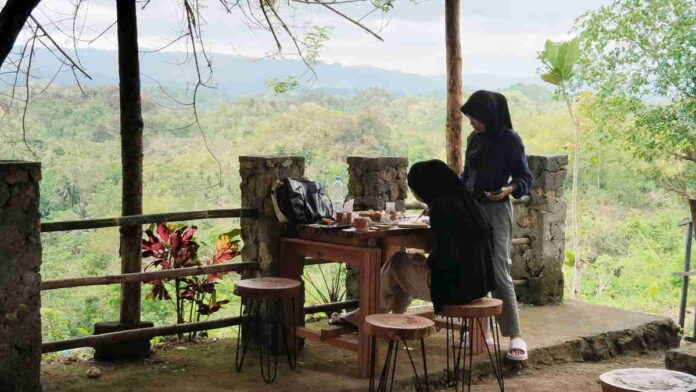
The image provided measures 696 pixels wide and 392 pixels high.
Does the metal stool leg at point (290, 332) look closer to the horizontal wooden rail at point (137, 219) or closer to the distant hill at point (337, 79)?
the horizontal wooden rail at point (137, 219)

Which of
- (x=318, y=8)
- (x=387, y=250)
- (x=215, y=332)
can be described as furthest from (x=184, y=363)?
(x=215, y=332)

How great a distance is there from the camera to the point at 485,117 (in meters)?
4.68

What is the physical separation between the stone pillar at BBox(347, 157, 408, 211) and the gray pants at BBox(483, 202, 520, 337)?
1183 mm

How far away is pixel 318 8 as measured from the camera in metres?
6.47

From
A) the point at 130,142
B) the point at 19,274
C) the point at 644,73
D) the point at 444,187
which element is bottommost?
the point at 19,274

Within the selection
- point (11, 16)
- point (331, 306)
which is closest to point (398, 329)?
point (331, 306)

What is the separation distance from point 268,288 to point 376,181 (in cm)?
166

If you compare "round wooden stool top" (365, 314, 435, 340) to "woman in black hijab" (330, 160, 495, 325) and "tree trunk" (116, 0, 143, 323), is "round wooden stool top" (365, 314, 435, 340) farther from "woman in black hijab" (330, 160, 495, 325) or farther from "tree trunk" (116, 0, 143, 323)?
"tree trunk" (116, 0, 143, 323)

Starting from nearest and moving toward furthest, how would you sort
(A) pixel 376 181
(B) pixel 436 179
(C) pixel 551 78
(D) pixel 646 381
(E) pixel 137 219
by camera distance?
(D) pixel 646 381, (B) pixel 436 179, (E) pixel 137 219, (A) pixel 376 181, (C) pixel 551 78

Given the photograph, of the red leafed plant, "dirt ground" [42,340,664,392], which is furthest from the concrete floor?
the red leafed plant

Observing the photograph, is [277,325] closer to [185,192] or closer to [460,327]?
[460,327]

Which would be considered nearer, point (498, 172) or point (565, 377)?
point (498, 172)

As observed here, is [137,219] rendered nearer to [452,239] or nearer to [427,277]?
[427,277]

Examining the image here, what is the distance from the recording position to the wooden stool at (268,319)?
14.5 feet
